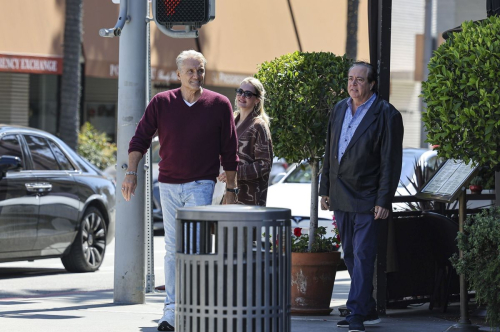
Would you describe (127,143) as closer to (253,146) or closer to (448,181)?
(253,146)

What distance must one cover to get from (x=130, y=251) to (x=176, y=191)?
1563 millimetres

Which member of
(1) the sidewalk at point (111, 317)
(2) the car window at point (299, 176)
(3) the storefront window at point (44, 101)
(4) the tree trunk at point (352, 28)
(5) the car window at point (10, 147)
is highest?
(4) the tree trunk at point (352, 28)

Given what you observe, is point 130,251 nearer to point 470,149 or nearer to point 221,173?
point 221,173

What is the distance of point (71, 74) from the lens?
2208 cm

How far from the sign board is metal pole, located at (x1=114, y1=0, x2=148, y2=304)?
2.45 m

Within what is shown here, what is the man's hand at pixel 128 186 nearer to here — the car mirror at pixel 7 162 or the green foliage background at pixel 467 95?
the green foliage background at pixel 467 95

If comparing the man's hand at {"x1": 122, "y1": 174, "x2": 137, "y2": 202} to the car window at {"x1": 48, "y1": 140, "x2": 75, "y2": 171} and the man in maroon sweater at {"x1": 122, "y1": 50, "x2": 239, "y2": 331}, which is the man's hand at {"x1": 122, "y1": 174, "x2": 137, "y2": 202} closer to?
the man in maroon sweater at {"x1": 122, "y1": 50, "x2": 239, "y2": 331}

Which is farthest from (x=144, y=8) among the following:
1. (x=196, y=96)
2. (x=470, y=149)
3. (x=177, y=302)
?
(x=177, y=302)

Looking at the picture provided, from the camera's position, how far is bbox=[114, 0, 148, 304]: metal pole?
882 centimetres

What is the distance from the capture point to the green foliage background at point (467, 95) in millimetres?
6625

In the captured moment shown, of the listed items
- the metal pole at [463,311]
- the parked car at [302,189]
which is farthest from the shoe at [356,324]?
the parked car at [302,189]

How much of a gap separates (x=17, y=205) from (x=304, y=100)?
3.94 metres

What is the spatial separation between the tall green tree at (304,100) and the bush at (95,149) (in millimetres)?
Result: 14268

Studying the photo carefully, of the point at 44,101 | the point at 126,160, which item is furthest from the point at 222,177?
the point at 44,101
